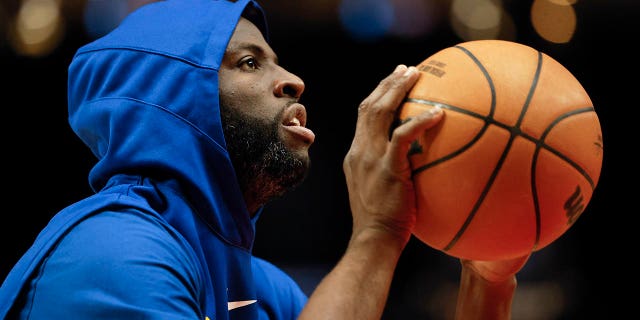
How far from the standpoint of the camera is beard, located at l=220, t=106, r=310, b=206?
2225 mm

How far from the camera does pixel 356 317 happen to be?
1728 mm

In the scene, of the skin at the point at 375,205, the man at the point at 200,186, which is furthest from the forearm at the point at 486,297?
the skin at the point at 375,205

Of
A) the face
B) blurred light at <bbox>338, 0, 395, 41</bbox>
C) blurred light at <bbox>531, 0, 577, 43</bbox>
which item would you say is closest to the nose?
the face

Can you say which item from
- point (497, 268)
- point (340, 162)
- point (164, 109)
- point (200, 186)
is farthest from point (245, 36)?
point (340, 162)

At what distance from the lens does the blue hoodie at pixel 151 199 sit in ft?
5.37

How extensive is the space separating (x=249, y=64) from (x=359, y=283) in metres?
0.92

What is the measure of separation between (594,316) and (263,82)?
337cm

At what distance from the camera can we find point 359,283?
1.78m

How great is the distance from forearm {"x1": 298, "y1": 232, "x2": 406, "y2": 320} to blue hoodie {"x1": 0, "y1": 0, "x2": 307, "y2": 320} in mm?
321

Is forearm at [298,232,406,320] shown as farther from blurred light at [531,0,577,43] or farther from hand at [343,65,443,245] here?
blurred light at [531,0,577,43]

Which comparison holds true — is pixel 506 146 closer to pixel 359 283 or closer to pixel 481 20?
pixel 359 283

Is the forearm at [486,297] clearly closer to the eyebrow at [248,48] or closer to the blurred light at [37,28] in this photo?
the eyebrow at [248,48]

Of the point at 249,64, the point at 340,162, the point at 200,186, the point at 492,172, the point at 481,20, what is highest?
the point at 249,64

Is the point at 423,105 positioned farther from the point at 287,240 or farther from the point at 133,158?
the point at 287,240
